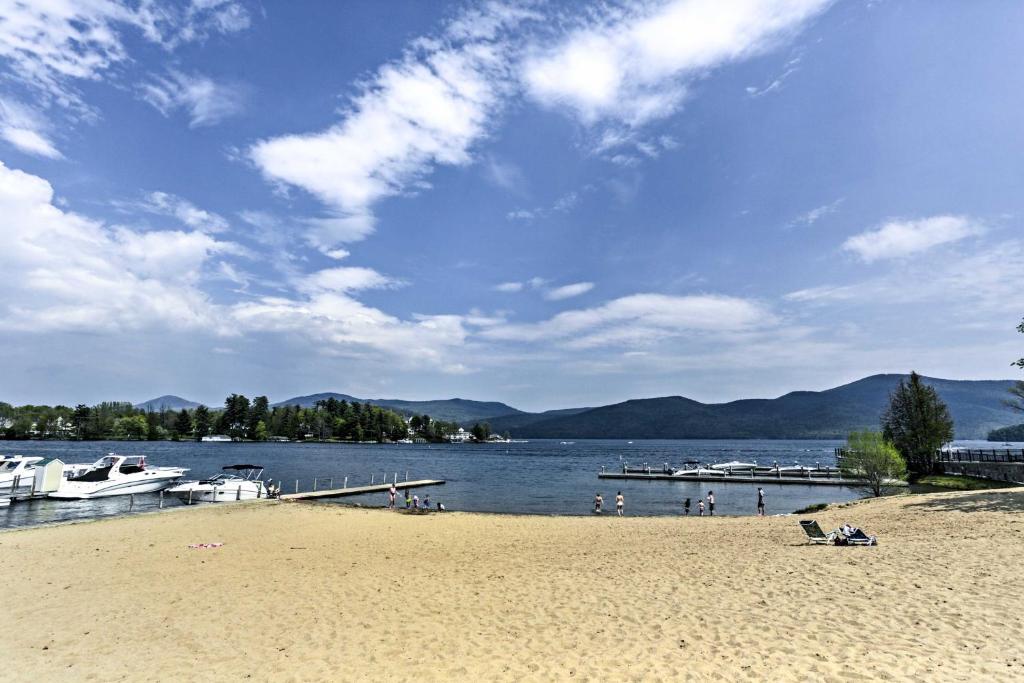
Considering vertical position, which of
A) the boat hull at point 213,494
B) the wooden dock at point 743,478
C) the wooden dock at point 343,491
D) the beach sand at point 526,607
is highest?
the beach sand at point 526,607

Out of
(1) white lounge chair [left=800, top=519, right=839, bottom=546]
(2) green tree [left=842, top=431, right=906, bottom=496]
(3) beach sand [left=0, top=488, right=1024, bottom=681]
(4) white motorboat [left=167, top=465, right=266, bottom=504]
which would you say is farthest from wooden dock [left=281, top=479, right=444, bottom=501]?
(2) green tree [left=842, top=431, right=906, bottom=496]

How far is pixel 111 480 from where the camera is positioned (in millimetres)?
40875

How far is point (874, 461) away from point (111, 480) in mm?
59902

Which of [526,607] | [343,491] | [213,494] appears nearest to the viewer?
[526,607]

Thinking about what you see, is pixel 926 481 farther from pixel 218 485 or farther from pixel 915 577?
pixel 218 485

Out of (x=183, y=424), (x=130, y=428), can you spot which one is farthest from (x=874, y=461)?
(x=183, y=424)

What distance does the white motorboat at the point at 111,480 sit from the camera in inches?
1527

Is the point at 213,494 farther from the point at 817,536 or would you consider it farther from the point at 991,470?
the point at 991,470

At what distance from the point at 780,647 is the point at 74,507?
4271cm

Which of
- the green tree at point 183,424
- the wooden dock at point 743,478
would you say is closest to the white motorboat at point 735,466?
the wooden dock at point 743,478

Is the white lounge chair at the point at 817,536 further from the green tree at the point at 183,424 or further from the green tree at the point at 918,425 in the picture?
the green tree at the point at 183,424

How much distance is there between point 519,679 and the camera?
7.87 meters

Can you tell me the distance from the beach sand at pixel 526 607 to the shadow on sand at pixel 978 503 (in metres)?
0.48

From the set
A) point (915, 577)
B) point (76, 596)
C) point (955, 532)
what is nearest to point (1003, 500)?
point (955, 532)
